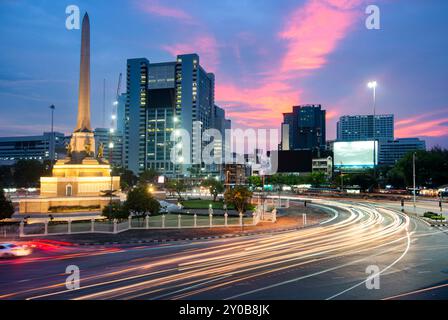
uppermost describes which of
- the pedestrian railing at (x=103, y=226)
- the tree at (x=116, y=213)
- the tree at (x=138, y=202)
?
the tree at (x=138, y=202)

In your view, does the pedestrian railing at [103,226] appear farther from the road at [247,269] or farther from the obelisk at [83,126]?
the obelisk at [83,126]

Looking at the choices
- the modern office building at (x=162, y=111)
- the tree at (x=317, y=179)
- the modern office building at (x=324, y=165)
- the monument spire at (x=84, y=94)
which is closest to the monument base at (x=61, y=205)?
the monument spire at (x=84, y=94)

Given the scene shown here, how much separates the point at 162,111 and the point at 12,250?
556ft

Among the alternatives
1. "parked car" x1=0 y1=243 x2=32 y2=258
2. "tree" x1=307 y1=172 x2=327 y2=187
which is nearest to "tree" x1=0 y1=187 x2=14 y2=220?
Answer: "parked car" x1=0 y1=243 x2=32 y2=258

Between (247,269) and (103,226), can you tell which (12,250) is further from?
(247,269)

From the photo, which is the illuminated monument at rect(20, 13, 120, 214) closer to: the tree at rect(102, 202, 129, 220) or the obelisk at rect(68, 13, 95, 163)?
the obelisk at rect(68, 13, 95, 163)

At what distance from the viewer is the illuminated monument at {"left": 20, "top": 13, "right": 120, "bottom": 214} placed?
43.5 m

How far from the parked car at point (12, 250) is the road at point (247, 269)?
2.78 ft

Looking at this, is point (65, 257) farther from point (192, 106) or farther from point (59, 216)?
point (192, 106)

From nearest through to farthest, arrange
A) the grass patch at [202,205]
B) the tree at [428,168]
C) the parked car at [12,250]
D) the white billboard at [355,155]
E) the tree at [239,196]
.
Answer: the parked car at [12,250] → the tree at [239,196] → the grass patch at [202,205] → the tree at [428,168] → the white billboard at [355,155]

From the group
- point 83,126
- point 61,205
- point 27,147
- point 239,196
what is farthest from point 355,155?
point 27,147

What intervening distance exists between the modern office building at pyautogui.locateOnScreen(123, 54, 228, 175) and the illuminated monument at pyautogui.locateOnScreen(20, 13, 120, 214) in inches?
4950

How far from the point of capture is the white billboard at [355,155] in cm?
12100
